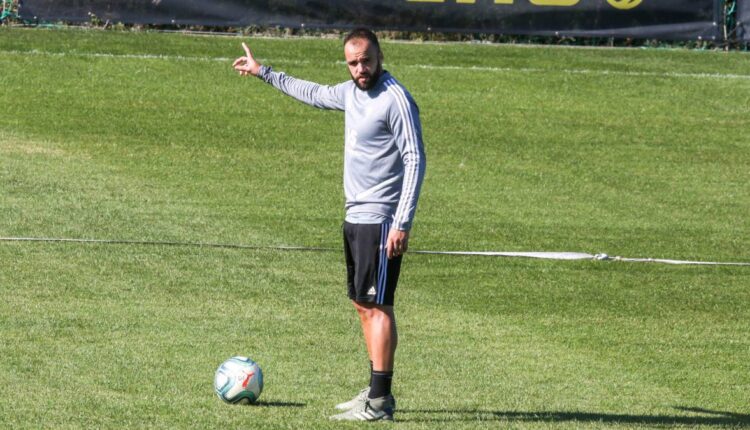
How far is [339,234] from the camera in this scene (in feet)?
48.5

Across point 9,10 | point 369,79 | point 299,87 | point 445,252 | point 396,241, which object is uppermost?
point 369,79

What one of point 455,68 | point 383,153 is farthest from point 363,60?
point 455,68

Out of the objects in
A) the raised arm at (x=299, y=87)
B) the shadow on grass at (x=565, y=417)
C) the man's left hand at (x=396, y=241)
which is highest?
the raised arm at (x=299, y=87)

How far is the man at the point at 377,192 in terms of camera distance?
798 centimetres

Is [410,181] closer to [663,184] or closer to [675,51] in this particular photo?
[663,184]

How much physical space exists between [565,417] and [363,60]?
8.30ft

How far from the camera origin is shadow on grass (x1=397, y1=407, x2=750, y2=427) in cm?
833

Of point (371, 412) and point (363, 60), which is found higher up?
point (363, 60)

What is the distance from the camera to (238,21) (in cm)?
2444

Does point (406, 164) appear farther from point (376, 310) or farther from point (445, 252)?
point (445, 252)

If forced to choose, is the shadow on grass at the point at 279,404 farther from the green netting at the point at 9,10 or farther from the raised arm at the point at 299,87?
the green netting at the point at 9,10

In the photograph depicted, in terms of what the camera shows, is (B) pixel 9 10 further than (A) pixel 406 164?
Yes

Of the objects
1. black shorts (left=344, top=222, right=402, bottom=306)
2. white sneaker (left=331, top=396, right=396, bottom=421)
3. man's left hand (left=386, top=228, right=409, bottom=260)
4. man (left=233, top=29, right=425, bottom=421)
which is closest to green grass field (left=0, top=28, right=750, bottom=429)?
white sneaker (left=331, top=396, right=396, bottom=421)

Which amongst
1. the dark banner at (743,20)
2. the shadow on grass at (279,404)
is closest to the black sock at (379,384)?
the shadow on grass at (279,404)
